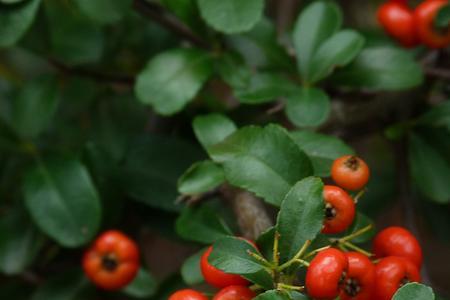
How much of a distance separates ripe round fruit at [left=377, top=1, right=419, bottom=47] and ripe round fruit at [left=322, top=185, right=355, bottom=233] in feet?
1.72

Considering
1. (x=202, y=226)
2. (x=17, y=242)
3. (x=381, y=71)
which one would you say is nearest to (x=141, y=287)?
(x=17, y=242)

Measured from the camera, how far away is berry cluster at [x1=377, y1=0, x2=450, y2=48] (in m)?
1.25

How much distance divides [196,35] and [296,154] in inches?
17.9

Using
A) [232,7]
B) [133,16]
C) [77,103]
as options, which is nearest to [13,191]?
[77,103]

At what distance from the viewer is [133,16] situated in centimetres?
167

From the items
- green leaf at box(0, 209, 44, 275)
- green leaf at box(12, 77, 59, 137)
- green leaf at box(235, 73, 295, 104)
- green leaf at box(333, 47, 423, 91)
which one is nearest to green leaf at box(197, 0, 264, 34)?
green leaf at box(235, 73, 295, 104)

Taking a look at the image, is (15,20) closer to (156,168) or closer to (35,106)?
(35,106)

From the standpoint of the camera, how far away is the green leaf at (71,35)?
58.2 inches

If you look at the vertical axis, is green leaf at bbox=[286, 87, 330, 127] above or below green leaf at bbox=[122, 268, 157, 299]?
above

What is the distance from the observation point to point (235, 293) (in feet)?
2.69

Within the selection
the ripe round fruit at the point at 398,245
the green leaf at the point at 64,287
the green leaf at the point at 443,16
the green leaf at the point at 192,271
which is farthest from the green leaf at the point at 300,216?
→ the green leaf at the point at 64,287

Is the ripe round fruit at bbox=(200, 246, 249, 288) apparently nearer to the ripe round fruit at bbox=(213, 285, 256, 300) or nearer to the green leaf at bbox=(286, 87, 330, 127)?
the ripe round fruit at bbox=(213, 285, 256, 300)

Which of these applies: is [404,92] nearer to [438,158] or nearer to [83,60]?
[438,158]

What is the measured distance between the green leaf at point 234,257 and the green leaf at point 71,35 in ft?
2.39
